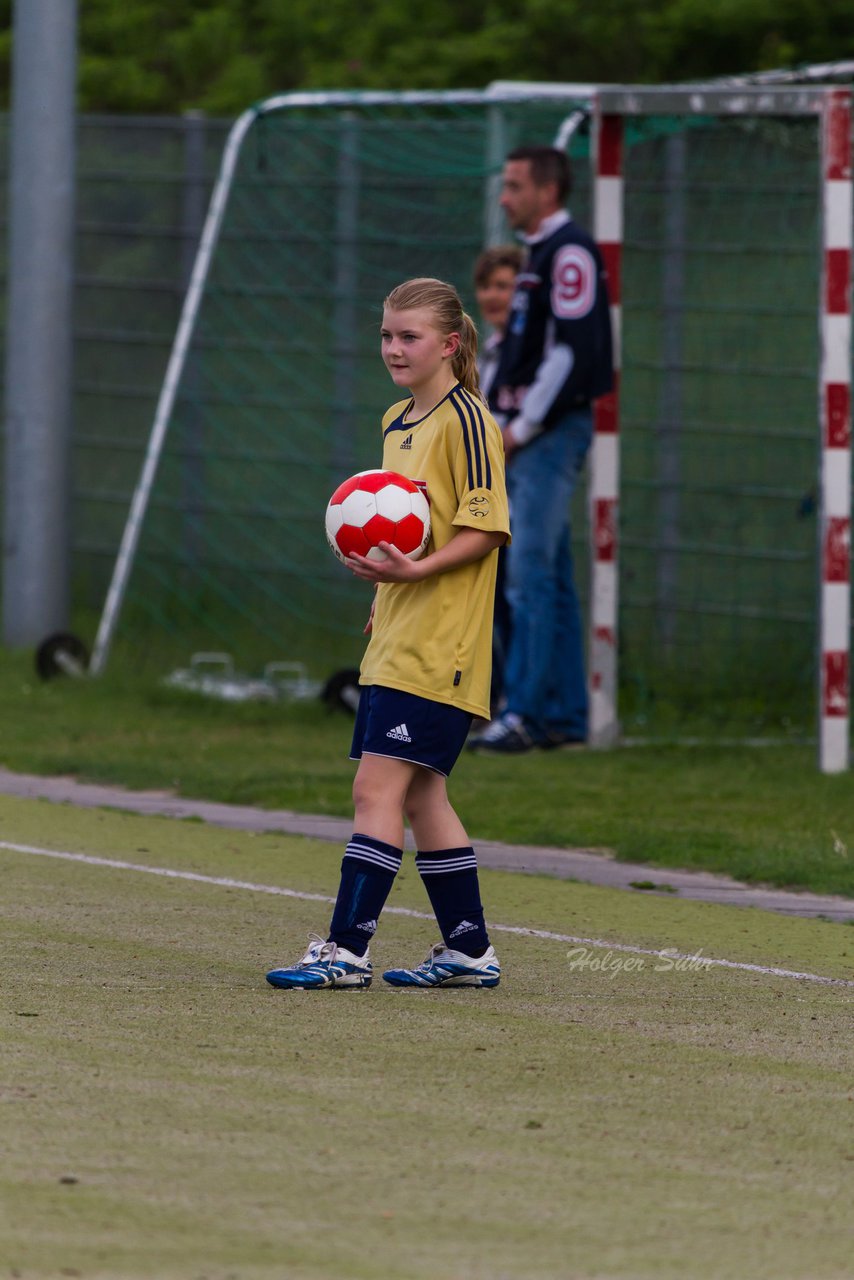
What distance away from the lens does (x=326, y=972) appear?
5.38 m

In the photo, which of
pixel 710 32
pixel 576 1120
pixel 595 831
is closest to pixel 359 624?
pixel 595 831

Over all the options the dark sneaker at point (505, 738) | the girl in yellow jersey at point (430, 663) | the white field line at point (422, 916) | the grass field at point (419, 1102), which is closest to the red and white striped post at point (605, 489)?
the dark sneaker at point (505, 738)

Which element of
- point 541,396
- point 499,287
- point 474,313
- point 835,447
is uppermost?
point 474,313

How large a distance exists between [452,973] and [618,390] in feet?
18.3

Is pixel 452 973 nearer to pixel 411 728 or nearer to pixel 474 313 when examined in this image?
pixel 411 728

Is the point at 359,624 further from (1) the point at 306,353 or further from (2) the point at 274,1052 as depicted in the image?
(2) the point at 274,1052

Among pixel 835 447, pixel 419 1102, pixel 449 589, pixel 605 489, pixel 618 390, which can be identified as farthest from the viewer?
pixel 618 390

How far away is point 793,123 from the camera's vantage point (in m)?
11.1

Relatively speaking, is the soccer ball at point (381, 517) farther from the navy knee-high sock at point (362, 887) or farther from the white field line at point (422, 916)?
the white field line at point (422, 916)

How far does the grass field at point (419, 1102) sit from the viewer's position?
353cm

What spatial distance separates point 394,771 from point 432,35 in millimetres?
22769

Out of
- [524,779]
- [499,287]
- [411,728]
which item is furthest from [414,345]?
[499,287]

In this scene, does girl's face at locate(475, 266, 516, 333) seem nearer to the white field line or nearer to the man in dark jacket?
the man in dark jacket

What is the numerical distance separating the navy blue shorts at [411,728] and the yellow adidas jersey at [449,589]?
0.08 ft
